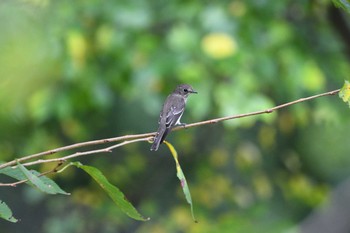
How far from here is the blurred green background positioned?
14.5ft

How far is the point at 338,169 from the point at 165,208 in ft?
4.83

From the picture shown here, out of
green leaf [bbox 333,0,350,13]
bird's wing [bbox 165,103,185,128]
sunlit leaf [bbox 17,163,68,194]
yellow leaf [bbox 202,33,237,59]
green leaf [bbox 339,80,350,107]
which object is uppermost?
yellow leaf [bbox 202,33,237,59]

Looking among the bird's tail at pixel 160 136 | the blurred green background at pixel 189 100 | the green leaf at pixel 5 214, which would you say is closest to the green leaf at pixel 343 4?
the green leaf at pixel 5 214

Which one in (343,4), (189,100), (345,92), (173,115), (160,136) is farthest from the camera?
(189,100)

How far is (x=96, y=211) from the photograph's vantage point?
638cm

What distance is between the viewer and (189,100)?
4.25m

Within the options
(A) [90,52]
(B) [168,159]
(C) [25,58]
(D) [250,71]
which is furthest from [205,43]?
(B) [168,159]

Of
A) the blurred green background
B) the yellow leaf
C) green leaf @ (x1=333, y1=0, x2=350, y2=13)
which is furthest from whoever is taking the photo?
the blurred green background

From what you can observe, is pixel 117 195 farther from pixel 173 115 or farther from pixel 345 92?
pixel 173 115

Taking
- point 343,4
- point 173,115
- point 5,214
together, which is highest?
point 343,4

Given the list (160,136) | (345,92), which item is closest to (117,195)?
(345,92)

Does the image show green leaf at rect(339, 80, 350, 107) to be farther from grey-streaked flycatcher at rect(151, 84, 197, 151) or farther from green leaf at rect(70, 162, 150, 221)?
grey-streaked flycatcher at rect(151, 84, 197, 151)

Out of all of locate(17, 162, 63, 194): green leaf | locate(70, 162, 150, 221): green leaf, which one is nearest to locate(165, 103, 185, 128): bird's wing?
locate(70, 162, 150, 221): green leaf

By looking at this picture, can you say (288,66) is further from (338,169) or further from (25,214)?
(25,214)
